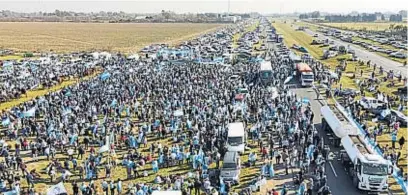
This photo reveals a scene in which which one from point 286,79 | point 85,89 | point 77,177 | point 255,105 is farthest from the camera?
point 286,79

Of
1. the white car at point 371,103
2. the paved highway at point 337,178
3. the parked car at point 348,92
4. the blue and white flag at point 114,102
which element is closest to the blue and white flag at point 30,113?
the blue and white flag at point 114,102

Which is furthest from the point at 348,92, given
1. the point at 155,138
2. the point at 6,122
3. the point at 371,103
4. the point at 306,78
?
the point at 6,122

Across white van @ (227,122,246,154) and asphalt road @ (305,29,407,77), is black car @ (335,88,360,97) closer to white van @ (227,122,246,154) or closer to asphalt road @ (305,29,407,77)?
asphalt road @ (305,29,407,77)

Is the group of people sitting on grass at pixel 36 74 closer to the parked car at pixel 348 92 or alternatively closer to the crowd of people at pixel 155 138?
the crowd of people at pixel 155 138

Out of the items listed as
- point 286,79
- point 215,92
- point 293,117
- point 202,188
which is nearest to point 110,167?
point 202,188

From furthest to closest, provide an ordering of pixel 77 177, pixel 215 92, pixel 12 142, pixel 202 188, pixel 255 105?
pixel 215 92 < pixel 255 105 < pixel 12 142 < pixel 77 177 < pixel 202 188

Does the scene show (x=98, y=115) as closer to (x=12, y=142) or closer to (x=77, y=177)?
(x=12, y=142)

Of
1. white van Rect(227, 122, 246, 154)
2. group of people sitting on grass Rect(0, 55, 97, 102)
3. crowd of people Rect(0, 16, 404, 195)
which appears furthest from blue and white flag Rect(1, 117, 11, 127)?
white van Rect(227, 122, 246, 154)

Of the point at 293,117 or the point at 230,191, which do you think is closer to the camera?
the point at 230,191

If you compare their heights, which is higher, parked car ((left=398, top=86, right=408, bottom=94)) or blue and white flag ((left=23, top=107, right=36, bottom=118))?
parked car ((left=398, top=86, right=408, bottom=94))
